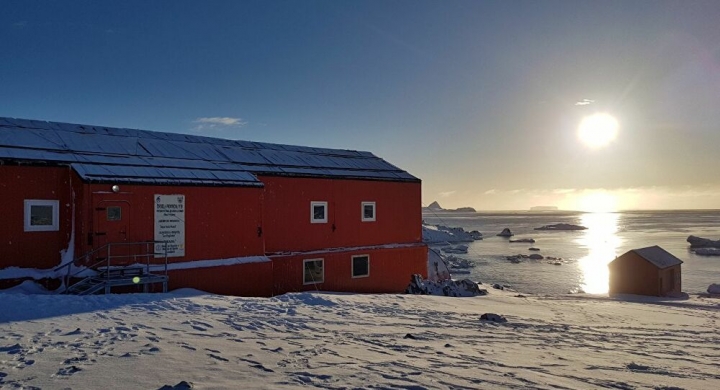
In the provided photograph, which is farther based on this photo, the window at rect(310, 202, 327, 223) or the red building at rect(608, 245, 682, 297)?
the red building at rect(608, 245, 682, 297)

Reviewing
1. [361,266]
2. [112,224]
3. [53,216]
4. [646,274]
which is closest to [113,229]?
[112,224]

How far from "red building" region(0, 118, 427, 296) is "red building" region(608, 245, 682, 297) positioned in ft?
54.1

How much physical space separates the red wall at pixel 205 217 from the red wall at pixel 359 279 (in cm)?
226

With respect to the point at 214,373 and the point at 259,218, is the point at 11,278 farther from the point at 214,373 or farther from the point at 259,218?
the point at 214,373

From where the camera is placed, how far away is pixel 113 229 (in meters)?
15.9

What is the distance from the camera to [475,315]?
46.4 feet

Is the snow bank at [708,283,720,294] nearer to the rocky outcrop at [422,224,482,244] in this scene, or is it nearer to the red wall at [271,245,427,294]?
the red wall at [271,245,427,294]

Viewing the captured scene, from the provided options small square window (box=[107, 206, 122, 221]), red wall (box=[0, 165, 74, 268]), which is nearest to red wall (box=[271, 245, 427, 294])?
small square window (box=[107, 206, 122, 221])

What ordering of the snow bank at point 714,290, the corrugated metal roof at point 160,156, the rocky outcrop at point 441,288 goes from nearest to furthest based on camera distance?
the corrugated metal roof at point 160,156 < the rocky outcrop at point 441,288 < the snow bank at point 714,290

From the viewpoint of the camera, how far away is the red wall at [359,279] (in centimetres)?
2133

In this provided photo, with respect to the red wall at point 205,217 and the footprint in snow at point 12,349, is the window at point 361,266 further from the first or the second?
the footprint in snow at point 12,349

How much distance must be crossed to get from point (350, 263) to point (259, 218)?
238 inches

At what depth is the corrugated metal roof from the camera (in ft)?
53.9

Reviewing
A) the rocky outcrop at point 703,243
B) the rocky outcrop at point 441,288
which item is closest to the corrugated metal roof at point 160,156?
the rocky outcrop at point 441,288
